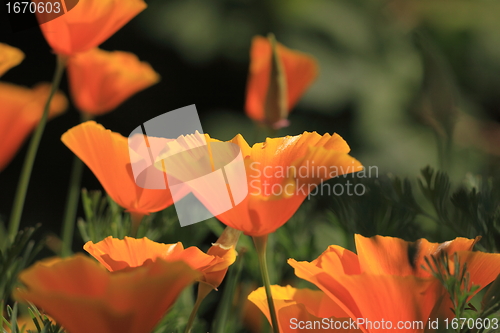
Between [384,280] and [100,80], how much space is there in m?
0.23

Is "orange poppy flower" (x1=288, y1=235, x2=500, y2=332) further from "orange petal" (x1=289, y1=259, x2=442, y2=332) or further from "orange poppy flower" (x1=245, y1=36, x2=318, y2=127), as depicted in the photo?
"orange poppy flower" (x1=245, y1=36, x2=318, y2=127)

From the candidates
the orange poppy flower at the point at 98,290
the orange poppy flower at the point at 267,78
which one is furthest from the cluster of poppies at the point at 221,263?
the orange poppy flower at the point at 267,78

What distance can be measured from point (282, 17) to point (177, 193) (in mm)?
695

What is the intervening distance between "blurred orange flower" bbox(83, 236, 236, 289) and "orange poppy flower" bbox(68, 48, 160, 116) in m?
0.17

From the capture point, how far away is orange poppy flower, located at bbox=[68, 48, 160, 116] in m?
→ 0.32

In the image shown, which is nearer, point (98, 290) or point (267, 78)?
point (98, 290)

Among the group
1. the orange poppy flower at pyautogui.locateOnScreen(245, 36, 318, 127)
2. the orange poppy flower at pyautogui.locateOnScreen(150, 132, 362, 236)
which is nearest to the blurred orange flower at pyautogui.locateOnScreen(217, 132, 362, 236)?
the orange poppy flower at pyautogui.locateOnScreen(150, 132, 362, 236)

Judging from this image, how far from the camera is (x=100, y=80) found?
1.04ft

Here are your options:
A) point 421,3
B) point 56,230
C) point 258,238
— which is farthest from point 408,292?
point 421,3

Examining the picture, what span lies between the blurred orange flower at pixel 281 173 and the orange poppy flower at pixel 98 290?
0.03m

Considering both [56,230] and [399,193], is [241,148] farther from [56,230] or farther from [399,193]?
[56,230]

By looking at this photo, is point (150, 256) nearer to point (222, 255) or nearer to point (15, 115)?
point (222, 255)

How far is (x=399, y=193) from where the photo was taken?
232mm

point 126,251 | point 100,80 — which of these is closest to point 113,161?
point 126,251
